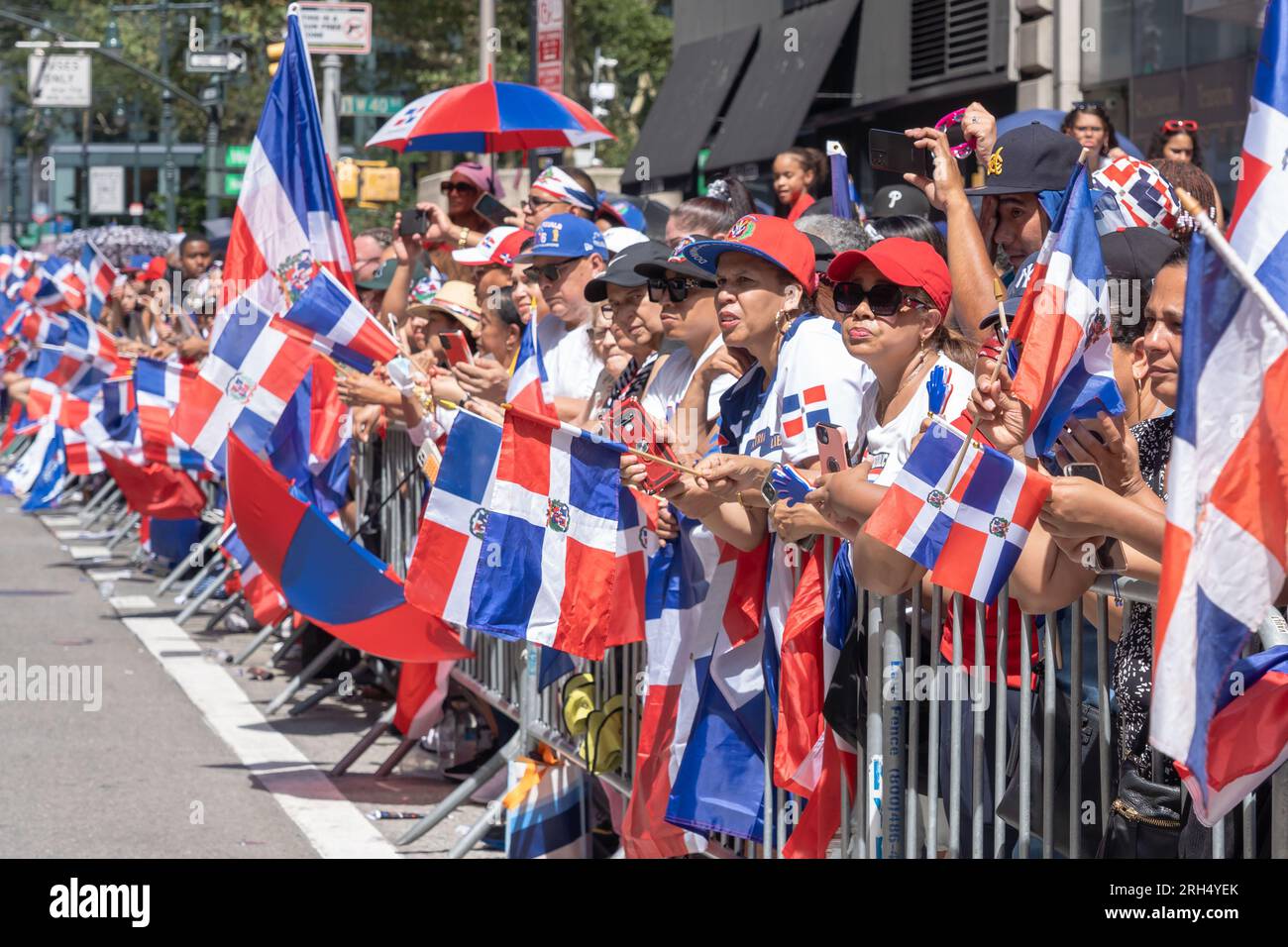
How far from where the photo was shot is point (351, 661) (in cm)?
1022

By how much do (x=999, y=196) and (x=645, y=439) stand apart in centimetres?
132

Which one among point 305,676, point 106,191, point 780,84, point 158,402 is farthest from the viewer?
point 106,191

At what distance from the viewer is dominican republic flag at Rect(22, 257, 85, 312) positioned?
19.4 metres

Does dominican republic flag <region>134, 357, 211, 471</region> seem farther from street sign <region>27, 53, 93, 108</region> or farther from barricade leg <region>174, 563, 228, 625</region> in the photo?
street sign <region>27, 53, 93, 108</region>

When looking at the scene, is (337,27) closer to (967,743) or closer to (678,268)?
(678,268)

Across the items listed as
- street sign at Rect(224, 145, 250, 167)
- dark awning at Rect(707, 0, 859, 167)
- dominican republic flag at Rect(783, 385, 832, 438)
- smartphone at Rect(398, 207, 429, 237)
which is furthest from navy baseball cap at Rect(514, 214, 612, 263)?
street sign at Rect(224, 145, 250, 167)

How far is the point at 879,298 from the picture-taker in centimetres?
486

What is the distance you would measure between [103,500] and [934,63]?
31.4ft

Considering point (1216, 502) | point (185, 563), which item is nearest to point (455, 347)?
point (1216, 502)

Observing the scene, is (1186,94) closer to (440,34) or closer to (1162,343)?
(1162,343)

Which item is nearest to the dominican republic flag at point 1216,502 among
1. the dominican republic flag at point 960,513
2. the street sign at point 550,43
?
the dominican republic flag at point 960,513

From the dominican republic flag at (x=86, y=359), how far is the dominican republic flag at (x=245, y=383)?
677 cm
